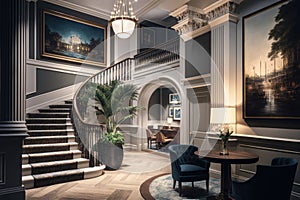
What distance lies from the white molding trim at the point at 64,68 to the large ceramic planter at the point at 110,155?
142 inches

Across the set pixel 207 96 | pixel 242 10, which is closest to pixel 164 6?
pixel 242 10

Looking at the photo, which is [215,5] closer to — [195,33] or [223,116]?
[195,33]

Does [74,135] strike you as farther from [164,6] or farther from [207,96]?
[164,6]

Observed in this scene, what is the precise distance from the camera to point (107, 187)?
14.4ft

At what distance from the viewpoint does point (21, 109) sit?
3303 millimetres

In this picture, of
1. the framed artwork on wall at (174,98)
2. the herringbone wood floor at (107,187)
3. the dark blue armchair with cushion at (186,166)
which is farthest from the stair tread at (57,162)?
the framed artwork on wall at (174,98)

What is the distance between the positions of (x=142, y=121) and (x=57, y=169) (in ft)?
14.5

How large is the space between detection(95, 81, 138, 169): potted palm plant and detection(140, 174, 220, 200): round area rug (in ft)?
4.42

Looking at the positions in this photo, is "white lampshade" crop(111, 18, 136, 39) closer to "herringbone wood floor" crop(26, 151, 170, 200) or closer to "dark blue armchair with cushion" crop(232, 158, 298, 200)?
"herringbone wood floor" crop(26, 151, 170, 200)

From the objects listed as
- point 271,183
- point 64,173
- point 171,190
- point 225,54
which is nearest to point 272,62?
point 225,54

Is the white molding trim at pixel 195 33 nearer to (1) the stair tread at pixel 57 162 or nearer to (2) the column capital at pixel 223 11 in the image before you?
(2) the column capital at pixel 223 11

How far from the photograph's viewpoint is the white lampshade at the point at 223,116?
4.19 m

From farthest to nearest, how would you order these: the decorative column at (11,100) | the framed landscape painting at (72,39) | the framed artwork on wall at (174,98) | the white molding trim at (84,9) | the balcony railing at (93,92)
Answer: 1. the framed artwork on wall at (174,98)
2. the white molding trim at (84,9)
3. the framed landscape painting at (72,39)
4. the balcony railing at (93,92)
5. the decorative column at (11,100)

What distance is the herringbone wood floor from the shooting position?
386 cm
